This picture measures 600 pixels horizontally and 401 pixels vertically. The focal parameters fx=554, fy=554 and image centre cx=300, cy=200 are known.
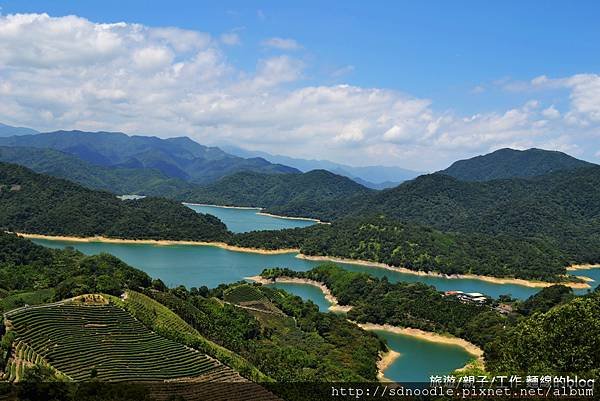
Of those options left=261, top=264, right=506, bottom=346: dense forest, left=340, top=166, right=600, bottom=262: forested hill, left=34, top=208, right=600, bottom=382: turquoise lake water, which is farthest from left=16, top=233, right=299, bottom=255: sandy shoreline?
left=340, top=166, right=600, bottom=262: forested hill

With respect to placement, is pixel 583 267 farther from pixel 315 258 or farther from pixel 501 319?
pixel 501 319

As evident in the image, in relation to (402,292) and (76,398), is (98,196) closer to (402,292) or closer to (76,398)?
(402,292)

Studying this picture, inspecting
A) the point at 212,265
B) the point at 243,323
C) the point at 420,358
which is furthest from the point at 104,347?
the point at 212,265

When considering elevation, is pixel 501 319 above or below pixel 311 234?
below

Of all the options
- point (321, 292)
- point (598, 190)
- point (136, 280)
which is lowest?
point (321, 292)

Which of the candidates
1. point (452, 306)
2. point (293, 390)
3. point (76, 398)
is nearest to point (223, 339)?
point (293, 390)

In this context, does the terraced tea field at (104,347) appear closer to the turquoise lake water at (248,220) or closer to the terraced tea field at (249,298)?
the terraced tea field at (249,298)

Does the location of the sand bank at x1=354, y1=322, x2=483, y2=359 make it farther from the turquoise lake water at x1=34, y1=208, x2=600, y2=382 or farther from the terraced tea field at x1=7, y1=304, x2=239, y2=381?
the terraced tea field at x1=7, y1=304, x2=239, y2=381
